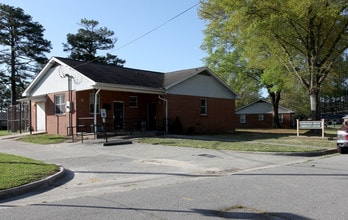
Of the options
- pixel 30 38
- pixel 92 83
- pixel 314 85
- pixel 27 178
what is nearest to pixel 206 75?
pixel 314 85

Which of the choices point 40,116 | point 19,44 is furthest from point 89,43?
point 40,116

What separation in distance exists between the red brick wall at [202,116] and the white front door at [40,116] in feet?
32.7

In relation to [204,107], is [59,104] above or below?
above

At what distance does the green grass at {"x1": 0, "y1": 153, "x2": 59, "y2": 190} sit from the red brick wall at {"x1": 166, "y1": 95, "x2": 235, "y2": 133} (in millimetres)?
16708

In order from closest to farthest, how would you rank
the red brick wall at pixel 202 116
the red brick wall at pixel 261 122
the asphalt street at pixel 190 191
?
the asphalt street at pixel 190 191
the red brick wall at pixel 202 116
the red brick wall at pixel 261 122

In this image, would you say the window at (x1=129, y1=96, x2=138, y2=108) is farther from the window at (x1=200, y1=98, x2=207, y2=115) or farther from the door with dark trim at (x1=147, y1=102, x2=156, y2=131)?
the window at (x1=200, y1=98, x2=207, y2=115)

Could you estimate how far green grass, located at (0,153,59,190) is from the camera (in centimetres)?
879

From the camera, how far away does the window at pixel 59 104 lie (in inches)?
1064

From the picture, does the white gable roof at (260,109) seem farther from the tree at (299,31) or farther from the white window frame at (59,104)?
the white window frame at (59,104)

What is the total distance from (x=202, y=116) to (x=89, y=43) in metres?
36.3

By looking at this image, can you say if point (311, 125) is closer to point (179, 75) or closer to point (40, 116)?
point (179, 75)

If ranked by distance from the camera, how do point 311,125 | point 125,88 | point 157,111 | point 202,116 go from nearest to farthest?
point 125,88 → point 311,125 → point 157,111 → point 202,116

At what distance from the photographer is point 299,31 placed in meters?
27.3

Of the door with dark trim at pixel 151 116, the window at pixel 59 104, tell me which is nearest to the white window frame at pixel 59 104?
the window at pixel 59 104
